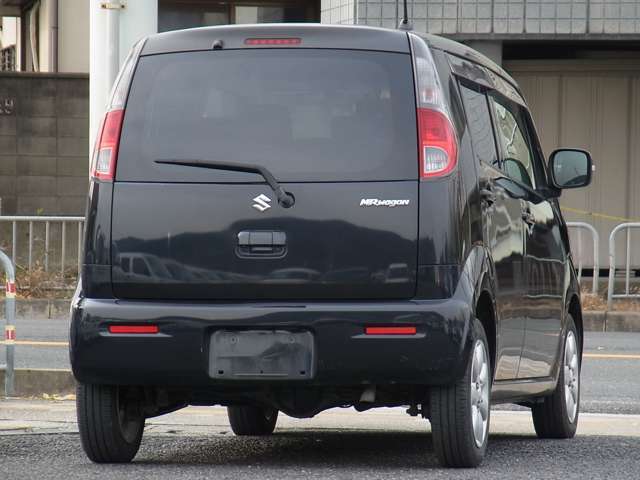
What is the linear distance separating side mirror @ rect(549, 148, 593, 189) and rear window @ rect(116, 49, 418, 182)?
69.3 inches

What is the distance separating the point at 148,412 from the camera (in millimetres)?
6629

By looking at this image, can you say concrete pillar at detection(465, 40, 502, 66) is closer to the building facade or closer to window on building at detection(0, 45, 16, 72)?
the building facade

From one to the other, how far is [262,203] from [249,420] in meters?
1.98

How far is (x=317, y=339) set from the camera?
5.91m

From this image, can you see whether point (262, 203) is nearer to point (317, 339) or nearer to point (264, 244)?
point (264, 244)

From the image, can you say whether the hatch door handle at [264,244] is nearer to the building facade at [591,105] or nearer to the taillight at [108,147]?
the taillight at [108,147]

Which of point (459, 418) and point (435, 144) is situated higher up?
point (435, 144)

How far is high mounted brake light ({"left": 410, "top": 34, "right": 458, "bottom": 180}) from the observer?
6016mm

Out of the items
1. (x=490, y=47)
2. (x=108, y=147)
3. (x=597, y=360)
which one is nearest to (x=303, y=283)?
(x=108, y=147)

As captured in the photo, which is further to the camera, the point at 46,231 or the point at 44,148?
the point at 44,148

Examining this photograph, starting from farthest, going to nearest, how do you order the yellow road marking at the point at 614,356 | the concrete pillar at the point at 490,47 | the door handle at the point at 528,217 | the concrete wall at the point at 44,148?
the concrete wall at the point at 44,148 < the concrete pillar at the point at 490,47 < the yellow road marking at the point at 614,356 < the door handle at the point at 528,217

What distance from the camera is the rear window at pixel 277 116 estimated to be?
6.03 m

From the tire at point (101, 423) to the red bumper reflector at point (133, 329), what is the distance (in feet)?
1.15

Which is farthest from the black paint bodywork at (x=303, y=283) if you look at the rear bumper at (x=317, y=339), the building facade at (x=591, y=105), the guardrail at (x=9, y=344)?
the building facade at (x=591, y=105)
